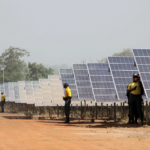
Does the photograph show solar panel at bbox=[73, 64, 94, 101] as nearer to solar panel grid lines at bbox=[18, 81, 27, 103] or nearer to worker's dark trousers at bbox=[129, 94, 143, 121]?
worker's dark trousers at bbox=[129, 94, 143, 121]

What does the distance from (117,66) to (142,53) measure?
2999 mm

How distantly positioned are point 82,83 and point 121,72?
17.3 feet

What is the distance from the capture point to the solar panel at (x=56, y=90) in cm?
2630

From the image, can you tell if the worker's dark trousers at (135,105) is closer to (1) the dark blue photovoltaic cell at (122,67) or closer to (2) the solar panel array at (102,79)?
(2) the solar panel array at (102,79)

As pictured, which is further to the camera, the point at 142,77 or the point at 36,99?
the point at 36,99

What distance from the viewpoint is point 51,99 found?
90.1 ft

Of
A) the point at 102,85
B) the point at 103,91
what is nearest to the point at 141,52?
the point at 103,91

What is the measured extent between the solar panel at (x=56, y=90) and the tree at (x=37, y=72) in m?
57.2

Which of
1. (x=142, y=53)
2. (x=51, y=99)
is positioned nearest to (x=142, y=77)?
(x=142, y=53)

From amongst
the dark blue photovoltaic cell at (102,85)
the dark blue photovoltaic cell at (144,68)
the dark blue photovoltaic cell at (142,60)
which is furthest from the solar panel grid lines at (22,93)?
the dark blue photovoltaic cell at (144,68)

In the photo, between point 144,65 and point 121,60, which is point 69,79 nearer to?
point 121,60

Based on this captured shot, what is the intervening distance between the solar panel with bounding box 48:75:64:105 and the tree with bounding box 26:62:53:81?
57241mm

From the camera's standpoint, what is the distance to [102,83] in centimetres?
2220

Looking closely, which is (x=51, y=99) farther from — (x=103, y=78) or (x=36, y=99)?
(x=103, y=78)
